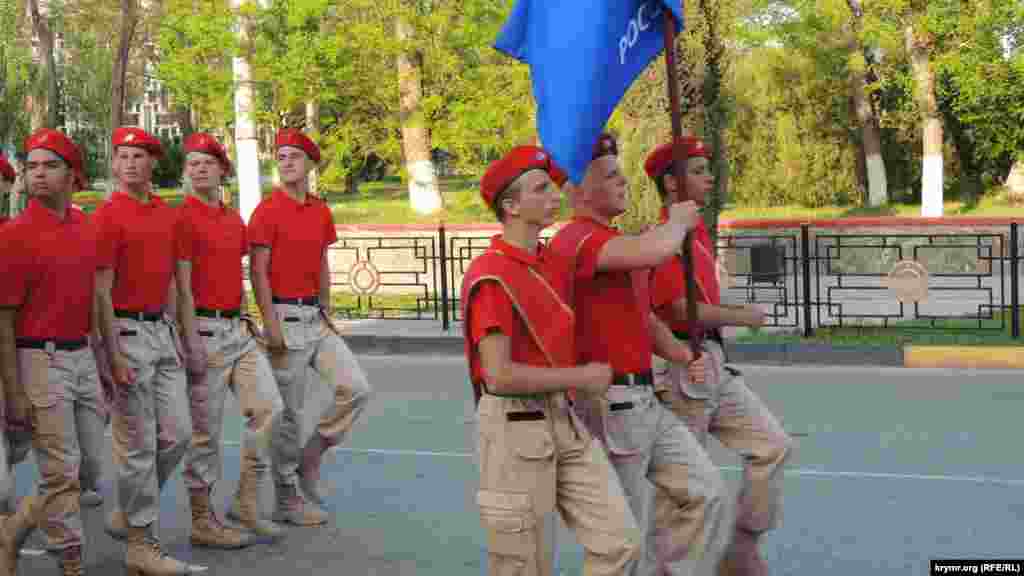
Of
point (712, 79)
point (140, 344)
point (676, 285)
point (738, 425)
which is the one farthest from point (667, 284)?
point (712, 79)

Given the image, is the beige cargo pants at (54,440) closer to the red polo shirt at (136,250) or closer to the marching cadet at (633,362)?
the red polo shirt at (136,250)

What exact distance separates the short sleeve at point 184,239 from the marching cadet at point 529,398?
9.14ft

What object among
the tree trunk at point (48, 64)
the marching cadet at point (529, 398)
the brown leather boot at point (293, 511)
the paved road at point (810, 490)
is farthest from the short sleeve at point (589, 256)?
the tree trunk at point (48, 64)

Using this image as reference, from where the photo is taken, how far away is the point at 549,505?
491 cm

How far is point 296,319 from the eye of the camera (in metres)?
7.91

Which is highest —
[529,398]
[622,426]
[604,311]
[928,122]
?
[928,122]

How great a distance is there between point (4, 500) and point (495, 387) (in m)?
2.50

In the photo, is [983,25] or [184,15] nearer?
[184,15]

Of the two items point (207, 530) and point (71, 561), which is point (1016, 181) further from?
point (71, 561)

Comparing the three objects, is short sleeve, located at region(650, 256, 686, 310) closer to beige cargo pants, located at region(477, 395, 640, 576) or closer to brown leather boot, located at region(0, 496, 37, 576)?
beige cargo pants, located at region(477, 395, 640, 576)

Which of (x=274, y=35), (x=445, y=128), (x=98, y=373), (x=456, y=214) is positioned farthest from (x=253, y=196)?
(x=98, y=373)

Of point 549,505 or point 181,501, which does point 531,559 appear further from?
point 181,501

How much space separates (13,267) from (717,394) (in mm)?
2887

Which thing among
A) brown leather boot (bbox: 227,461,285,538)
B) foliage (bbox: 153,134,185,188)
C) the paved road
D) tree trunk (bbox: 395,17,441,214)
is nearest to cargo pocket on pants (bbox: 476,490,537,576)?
the paved road
